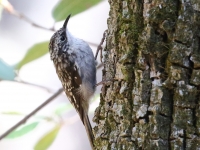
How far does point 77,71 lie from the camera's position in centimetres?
289

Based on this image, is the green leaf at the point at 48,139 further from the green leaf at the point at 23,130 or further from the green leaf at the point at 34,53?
the green leaf at the point at 34,53

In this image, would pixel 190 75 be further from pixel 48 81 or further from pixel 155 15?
pixel 48 81

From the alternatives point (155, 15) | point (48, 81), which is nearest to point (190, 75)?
point (155, 15)

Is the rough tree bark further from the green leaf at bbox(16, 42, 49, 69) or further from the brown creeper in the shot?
the brown creeper

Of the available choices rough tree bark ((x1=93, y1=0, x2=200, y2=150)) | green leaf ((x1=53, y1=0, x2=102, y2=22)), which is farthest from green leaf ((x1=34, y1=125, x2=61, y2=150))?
rough tree bark ((x1=93, y1=0, x2=200, y2=150))

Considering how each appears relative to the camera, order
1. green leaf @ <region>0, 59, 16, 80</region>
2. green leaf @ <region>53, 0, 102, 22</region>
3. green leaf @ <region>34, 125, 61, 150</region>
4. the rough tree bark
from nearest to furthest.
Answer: the rough tree bark
green leaf @ <region>53, 0, 102, 22</region>
green leaf @ <region>0, 59, 16, 80</region>
green leaf @ <region>34, 125, 61, 150</region>

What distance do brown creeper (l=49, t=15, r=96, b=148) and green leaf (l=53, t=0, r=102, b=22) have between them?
0.31 meters

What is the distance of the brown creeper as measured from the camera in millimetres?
2895

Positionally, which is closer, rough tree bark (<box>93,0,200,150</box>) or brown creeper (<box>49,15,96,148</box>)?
rough tree bark (<box>93,0,200,150</box>)

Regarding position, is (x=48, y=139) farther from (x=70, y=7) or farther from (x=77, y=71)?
(x=70, y=7)

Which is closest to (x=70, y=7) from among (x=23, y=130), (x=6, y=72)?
(x=6, y=72)

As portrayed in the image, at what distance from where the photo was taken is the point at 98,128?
1890 mm

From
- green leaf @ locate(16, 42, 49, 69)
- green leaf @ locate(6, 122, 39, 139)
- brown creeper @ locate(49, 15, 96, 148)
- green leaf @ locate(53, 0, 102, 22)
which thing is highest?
green leaf @ locate(53, 0, 102, 22)

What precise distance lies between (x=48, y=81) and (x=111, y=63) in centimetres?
336
